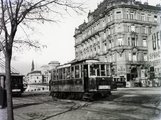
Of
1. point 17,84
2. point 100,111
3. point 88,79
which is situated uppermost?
point 88,79

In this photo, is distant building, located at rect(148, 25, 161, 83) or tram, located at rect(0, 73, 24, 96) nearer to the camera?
distant building, located at rect(148, 25, 161, 83)

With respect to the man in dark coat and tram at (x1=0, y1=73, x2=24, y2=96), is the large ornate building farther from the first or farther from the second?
the man in dark coat

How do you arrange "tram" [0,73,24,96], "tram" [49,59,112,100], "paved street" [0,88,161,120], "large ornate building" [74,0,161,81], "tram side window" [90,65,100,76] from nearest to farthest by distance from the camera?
"paved street" [0,88,161,120]
"tram" [49,59,112,100]
"tram side window" [90,65,100,76]
"tram" [0,73,24,96]
"large ornate building" [74,0,161,81]

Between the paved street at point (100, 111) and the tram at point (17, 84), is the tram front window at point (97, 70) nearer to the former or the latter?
the paved street at point (100, 111)

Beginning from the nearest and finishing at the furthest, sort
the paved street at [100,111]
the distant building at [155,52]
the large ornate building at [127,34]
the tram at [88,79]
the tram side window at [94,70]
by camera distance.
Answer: the paved street at [100,111] < the tram at [88,79] < the tram side window at [94,70] < the distant building at [155,52] < the large ornate building at [127,34]

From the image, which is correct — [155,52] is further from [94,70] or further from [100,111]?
[100,111]

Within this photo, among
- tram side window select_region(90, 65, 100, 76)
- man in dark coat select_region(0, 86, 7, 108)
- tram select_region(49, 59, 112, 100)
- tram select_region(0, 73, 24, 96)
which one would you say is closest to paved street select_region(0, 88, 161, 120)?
man in dark coat select_region(0, 86, 7, 108)

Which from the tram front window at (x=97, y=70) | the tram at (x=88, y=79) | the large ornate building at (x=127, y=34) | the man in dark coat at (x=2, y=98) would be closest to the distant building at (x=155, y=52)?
the tram front window at (x=97, y=70)

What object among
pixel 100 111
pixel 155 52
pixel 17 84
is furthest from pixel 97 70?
pixel 17 84

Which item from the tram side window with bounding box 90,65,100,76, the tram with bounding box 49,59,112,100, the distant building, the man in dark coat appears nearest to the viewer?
the man in dark coat

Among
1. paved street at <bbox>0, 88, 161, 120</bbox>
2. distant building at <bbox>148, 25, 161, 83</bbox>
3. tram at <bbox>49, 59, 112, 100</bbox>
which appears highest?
distant building at <bbox>148, 25, 161, 83</bbox>

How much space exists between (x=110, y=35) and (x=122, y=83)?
13.4 metres

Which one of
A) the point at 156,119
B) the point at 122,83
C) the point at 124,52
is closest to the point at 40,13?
the point at 156,119

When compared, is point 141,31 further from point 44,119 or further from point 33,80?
point 33,80
